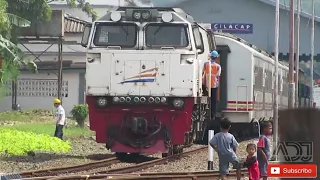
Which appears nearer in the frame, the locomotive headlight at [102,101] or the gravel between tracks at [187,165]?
the locomotive headlight at [102,101]

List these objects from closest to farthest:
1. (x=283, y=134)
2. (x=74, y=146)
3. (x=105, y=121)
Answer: (x=283, y=134) < (x=105, y=121) < (x=74, y=146)

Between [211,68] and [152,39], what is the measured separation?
1791 millimetres

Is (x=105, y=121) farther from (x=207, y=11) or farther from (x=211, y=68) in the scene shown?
(x=207, y=11)

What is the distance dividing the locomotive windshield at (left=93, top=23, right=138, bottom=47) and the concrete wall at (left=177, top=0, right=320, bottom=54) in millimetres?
37044

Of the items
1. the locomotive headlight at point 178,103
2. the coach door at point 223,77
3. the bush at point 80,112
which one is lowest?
the bush at point 80,112

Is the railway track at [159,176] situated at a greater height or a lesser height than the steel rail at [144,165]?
greater

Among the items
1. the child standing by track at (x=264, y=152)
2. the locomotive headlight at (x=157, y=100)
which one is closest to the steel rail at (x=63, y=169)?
the locomotive headlight at (x=157, y=100)

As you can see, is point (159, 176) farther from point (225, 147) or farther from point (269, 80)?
point (269, 80)

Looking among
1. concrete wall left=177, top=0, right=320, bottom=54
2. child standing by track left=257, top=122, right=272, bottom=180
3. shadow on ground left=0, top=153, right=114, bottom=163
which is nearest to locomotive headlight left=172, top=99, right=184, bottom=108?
shadow on ground left=0, top=153, right=114, bottom=163

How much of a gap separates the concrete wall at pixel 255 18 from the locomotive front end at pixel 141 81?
3704 cm

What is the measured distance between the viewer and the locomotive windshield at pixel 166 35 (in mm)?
14672

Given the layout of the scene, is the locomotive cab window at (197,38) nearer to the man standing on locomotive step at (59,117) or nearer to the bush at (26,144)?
the bush at (26,144)

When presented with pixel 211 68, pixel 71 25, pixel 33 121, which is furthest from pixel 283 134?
pixel 71 25

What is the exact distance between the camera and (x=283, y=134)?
4000 mm
